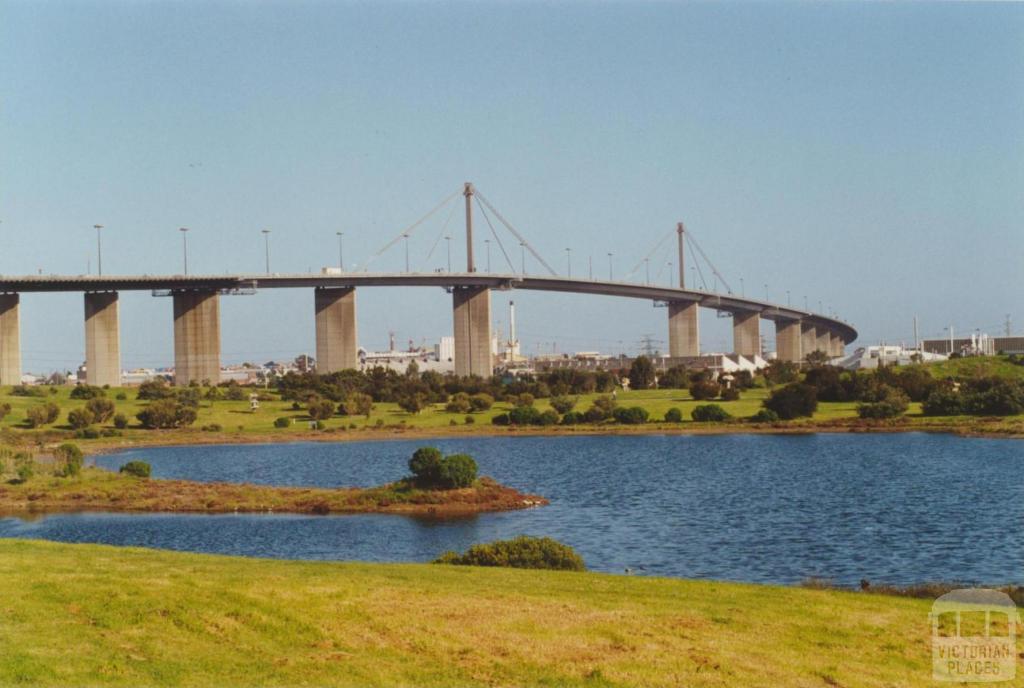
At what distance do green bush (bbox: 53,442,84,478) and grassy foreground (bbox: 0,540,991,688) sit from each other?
35.1 m

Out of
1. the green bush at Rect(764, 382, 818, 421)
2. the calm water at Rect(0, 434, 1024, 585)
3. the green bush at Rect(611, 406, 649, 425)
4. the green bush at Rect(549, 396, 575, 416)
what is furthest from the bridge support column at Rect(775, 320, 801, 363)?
the calm water at Rect(0, 434, 1024, 585)

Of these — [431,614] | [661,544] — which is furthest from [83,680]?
[661,544]

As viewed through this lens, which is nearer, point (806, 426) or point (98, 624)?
point (98, 624)

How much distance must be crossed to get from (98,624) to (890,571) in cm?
1994

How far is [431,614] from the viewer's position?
560 inches

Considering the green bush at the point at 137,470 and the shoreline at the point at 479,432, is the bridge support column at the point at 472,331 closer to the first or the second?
the shoreline at the point at 479,432

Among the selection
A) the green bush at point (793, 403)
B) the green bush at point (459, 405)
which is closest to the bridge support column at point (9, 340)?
the green bush at point (459, 405)

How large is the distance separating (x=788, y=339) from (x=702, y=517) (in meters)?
156

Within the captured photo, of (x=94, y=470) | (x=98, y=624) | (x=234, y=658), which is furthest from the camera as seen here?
(x=94, y=470)

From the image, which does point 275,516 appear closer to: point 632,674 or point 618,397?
point 632,674

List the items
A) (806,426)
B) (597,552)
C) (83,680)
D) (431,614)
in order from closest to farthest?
(83,680) → (431,614) → (597,552) → (806,426)

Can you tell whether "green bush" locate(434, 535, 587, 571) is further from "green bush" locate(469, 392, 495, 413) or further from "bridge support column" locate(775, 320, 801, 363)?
"bridge support column" locate(775, 320, 801, 363)

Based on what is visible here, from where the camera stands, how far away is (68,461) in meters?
52.7

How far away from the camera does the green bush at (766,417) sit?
8136 centimetres
